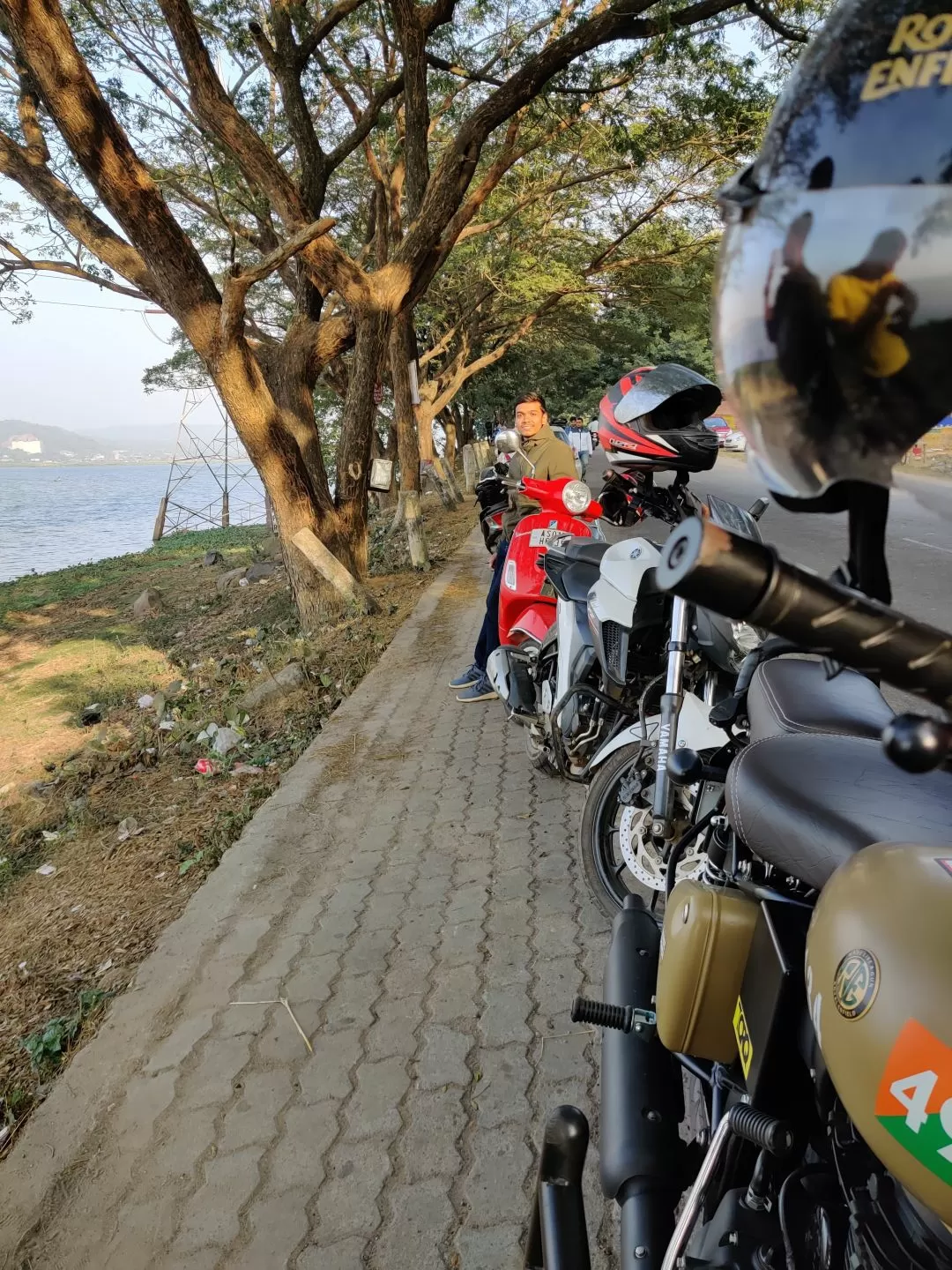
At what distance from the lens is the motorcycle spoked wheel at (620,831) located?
2.84m

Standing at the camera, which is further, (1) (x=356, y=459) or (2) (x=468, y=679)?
(1) (x=356, y=459)

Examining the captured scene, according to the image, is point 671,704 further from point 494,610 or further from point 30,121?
point 30,121

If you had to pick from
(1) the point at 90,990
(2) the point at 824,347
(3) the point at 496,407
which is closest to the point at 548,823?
(1) the point at 90,990

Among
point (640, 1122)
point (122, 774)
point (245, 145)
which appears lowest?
point (122, 774)

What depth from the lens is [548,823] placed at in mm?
3977

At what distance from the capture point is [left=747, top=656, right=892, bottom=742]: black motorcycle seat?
158 centimetres

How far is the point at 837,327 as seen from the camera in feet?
2.26

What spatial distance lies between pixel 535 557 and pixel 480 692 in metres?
1.59

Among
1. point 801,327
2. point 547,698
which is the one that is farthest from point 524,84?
point 801,327

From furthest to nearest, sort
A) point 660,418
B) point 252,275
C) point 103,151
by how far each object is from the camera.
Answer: point 252,275 → point 103,151 → point 660,418

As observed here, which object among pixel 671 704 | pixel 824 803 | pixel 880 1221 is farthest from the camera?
pixel 671 704

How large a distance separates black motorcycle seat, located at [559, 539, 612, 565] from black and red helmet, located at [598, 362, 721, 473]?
23.7 inches

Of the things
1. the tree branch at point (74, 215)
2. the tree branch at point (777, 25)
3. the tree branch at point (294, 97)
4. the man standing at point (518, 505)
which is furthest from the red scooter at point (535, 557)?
the tree branch at point (777, 25)

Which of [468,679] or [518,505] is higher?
[518,505]
